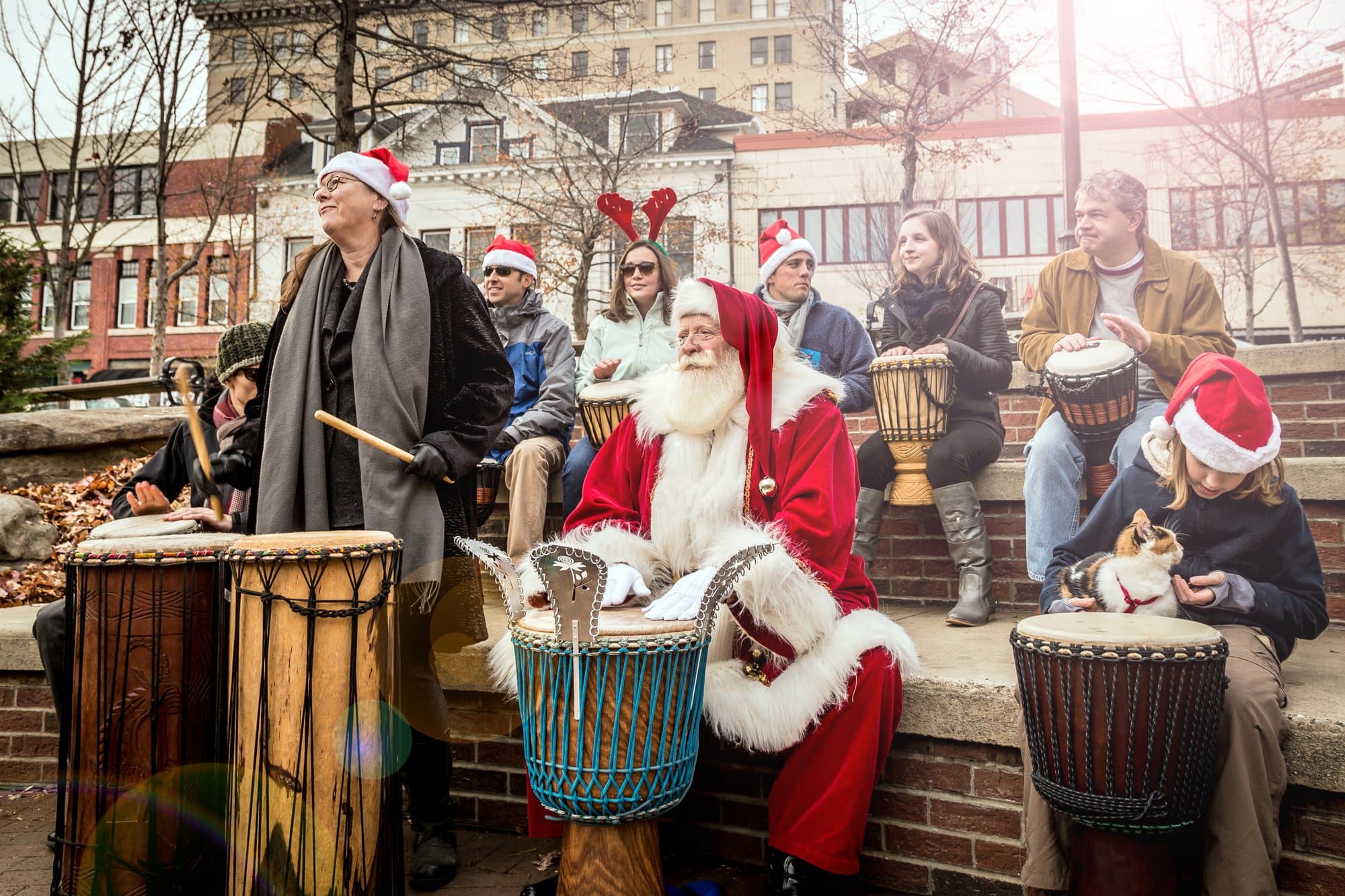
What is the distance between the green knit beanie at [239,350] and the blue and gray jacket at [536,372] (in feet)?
3.42

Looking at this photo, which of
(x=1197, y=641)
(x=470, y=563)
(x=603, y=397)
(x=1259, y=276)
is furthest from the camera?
(x=1259, y=276)

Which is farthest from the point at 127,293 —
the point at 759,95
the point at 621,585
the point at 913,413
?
the point at 621,585

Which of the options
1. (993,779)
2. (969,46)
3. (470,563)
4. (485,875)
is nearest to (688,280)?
(470,563)

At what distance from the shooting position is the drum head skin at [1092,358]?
326cm

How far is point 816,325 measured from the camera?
176 inches

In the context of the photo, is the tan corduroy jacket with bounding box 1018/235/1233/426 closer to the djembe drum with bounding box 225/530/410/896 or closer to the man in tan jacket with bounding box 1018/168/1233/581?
the man in tan jacket with bounding box 1018/168/1233/581

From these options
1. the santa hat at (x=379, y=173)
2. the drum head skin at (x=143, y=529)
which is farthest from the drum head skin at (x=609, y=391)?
the drum head skin at (x=143, y=529)

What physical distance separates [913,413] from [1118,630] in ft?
5.95

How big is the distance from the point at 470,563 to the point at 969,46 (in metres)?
11.0

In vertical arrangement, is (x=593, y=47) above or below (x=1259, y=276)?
above

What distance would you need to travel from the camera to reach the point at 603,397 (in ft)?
13.1

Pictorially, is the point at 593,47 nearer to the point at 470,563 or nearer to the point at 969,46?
the point at 969,46

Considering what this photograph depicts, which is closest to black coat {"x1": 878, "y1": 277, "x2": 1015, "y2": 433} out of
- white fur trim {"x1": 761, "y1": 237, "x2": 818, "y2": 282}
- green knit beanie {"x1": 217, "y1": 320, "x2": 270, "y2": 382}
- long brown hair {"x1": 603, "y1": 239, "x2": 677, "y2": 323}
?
white fur trim {"x1": 761, "y1": 237, "x2": 818, "y2": 282}

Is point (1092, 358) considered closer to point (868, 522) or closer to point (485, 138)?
point (868, 522)
